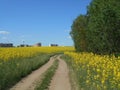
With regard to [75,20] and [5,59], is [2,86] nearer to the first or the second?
[5,59]

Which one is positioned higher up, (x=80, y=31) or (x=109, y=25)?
(x=80, y=31)

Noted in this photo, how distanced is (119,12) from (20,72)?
860cm

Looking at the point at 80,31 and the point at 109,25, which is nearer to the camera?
the point at 109,25

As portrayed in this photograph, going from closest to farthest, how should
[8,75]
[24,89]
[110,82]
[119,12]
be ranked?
1. [110,82]
2. [24,89]
3. [8,75]
4. [119,12]

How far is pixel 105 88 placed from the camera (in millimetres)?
12766

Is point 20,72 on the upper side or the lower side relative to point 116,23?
lower

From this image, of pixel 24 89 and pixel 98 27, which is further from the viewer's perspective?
pixel 98 27

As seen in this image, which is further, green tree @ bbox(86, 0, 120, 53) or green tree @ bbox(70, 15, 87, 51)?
green tree @ bbox(70, 15, 87, 51)

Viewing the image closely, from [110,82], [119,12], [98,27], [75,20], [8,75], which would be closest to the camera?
[110,82]

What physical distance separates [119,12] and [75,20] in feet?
105

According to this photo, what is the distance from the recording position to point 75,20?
191ft

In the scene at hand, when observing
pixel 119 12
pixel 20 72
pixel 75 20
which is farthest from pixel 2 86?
pixel 75 20

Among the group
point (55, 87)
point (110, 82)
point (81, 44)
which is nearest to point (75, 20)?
point (81, 44)

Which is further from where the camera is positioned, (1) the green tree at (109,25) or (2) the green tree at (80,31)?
(2) the green tree at (80,31)
